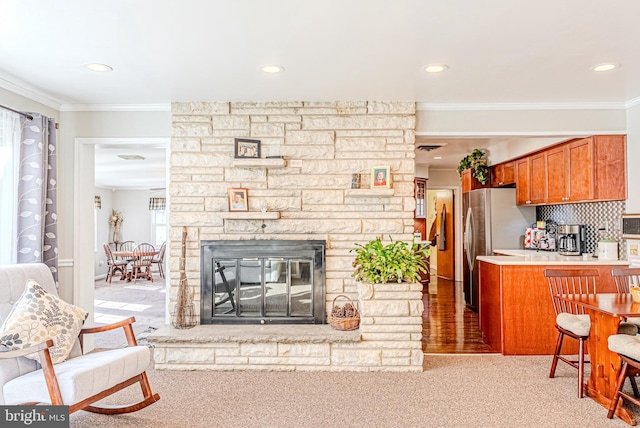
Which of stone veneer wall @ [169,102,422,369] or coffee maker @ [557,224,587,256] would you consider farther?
coffee maker @ [557,224,587,256]

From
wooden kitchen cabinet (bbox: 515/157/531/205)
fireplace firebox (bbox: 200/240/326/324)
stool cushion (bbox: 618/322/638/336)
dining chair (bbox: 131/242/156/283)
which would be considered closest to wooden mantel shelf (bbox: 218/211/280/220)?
fireplace firebox (bbox: 200/240/326/324)

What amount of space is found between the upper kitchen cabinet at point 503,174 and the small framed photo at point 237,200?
141 inches

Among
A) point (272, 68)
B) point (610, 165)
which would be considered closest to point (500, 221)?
point (610, 165)

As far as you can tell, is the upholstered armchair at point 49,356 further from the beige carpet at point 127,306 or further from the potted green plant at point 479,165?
the potted green plant at point 479,165

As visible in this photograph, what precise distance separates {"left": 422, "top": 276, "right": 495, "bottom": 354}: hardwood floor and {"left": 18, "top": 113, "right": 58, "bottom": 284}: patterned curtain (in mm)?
3430

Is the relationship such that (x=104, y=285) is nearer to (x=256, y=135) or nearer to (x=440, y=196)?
(x=256, y=135)

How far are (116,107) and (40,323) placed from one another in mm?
2270

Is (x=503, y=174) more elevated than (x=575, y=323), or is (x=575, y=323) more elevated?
(x=503, y=174)

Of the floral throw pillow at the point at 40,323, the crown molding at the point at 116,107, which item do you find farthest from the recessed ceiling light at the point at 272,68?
the floral throw pillow at the point at 40,323

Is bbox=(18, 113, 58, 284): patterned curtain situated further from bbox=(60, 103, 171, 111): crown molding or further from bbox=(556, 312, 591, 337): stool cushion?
bbox=(556, 312, 591, 337): stool cushion

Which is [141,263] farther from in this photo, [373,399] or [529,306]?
[529,306]

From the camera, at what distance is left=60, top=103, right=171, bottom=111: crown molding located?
408cm

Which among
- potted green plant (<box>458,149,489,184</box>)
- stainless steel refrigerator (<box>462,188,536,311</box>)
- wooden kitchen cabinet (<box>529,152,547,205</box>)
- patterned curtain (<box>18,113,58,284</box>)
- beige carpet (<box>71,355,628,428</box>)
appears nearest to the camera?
beige carpet (<box>71,355,628,428</box>)

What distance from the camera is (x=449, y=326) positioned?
5008mm
